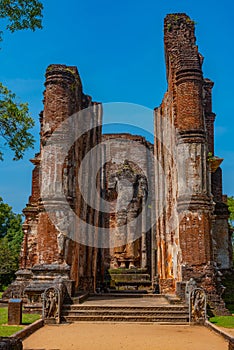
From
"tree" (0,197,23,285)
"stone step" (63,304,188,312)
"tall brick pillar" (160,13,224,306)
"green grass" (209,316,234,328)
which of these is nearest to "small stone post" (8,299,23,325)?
"stone step" (63,304,188,312)

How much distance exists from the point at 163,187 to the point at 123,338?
9606 mm

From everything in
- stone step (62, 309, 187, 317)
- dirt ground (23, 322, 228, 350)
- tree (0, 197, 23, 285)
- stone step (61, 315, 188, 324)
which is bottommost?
dirt ground (23, 322, 228, 350)

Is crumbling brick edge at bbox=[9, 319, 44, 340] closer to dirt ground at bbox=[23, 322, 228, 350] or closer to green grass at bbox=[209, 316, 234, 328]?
dirt ground at bbox=[23, 322, 228, 350]

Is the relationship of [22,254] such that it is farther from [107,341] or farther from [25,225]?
[107,341]

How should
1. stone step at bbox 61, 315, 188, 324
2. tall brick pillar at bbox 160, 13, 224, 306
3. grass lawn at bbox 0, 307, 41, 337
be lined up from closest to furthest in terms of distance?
grass lawn at bbox 0, 307, 41, 337 → stone step at bbox 61, 315, 188, 324 → tall brick pillar at bbox 160, 13, 224, 306

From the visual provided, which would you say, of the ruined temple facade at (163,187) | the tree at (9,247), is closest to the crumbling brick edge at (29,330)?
the ruined temple facade at (163,187)

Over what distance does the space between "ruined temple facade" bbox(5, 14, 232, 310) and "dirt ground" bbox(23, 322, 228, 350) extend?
234cm

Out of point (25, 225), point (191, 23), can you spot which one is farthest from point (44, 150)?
point (191, 23)

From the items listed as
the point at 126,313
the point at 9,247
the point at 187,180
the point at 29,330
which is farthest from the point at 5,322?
the point at 9,247

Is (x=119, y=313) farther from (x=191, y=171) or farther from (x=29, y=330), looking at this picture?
(x=191, y=171)

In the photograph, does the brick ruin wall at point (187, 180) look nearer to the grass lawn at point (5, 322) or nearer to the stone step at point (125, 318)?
the stone step at point (125, 318)

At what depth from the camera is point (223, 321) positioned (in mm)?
10789

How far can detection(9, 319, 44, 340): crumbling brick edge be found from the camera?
26.8 ft

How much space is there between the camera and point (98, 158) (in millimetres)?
20312
